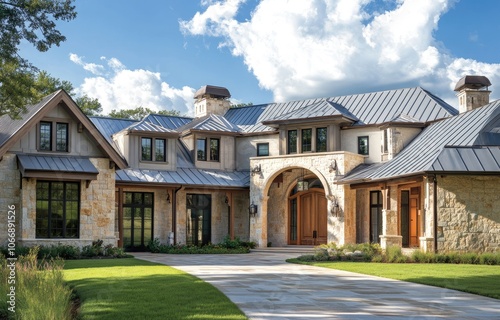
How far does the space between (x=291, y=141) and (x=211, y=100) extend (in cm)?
715

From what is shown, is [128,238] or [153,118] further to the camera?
[153,118]

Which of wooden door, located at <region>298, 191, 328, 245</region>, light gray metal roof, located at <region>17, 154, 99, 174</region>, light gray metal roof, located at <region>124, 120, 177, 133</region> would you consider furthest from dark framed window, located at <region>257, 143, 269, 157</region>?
light gray metal roof, located at <region>17, 154, 99, 174</region>

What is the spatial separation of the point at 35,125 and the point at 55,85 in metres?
19.4

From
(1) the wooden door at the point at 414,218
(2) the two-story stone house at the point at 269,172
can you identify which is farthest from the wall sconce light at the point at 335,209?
(1) the wooden door at the point at 414,218

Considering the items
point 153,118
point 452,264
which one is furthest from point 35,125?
point 452,264

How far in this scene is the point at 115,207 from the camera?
29.8 meters

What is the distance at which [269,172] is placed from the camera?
32.0 meters

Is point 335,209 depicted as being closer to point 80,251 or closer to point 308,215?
point 308,215

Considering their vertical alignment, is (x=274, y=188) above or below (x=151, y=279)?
above

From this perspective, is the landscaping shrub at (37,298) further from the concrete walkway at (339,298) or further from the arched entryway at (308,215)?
the arched entryway at (308,215)

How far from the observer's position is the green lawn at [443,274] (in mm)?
14100

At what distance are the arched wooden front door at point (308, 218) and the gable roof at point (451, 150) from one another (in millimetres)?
3392

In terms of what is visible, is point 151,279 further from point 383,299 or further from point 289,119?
point 289,119

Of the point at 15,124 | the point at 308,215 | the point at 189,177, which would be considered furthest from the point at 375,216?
the point at 15,124
